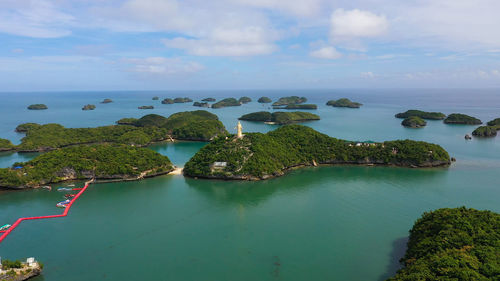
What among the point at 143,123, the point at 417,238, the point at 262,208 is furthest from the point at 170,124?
the point at 417,238


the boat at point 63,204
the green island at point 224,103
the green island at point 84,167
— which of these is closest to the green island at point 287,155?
the green island at point 84,167

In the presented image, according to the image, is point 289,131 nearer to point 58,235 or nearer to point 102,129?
point 58,235

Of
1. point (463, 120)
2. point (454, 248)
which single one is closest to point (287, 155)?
point (454, 248)

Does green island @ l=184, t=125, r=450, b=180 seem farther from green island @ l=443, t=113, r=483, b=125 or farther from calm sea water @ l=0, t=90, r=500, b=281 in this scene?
green island @ l=443, t=113, r=483, b=125

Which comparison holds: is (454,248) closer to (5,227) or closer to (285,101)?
(5,227)

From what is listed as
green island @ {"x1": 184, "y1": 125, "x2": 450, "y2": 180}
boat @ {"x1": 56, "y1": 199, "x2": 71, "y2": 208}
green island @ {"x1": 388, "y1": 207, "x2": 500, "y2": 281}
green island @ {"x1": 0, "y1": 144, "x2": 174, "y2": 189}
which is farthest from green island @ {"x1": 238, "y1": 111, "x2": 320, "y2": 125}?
green island @ {"x1": 388, "y1": 207, "x2": 500, "y2": 281}

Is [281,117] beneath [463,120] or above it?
beneath

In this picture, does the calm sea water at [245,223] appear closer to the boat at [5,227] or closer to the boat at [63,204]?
the boat at [63,204]
